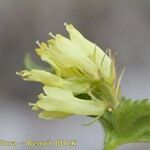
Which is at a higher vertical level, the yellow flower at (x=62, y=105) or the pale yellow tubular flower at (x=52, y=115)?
the yellow flower at (x=62, y=105)

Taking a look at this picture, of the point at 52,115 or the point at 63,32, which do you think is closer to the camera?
the point at 52,115

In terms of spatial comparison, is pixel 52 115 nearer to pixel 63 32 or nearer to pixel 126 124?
pixel 126 124

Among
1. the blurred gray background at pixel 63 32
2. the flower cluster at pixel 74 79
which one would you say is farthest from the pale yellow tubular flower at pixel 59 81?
the blurred gray background at pixel 63 32

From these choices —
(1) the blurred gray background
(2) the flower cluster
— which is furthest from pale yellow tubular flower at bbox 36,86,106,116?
(1) the blurred gray background

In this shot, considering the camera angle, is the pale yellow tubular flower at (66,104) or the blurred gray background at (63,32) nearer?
the pale yellow tubular flower at (66,104)

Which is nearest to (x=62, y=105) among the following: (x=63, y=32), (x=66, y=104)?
(x=66, y=104)

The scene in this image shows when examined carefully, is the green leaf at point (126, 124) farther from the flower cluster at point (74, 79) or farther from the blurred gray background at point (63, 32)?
the blurred gray background at point (63, 32)
